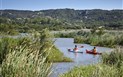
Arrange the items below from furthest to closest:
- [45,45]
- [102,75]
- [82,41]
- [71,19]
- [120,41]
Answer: [71,19] < [82,41] < [120,41] < [45,45] < [102,75]

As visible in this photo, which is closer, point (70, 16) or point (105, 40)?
point (105, 40)

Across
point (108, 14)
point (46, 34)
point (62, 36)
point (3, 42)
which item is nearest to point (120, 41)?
point (46, 34)

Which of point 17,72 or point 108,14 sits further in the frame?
point 108,14

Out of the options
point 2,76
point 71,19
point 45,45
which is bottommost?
point 71,19

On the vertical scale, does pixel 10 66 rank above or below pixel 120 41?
above

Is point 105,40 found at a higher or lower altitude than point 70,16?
higher

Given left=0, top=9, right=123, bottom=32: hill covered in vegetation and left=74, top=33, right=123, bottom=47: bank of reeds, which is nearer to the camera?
left=74, top=33, right=123, bottom=47: bank of reeds

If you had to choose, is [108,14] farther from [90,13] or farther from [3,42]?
[3,42]

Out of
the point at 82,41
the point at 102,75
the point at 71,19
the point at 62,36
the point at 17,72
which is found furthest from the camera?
the point at 71,19

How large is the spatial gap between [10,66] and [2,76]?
1.15 ft

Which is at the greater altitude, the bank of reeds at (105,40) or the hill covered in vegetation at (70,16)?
the bank of reeds at (105,40)

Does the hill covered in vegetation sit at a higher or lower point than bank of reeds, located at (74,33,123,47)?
lower

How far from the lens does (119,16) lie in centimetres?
13112

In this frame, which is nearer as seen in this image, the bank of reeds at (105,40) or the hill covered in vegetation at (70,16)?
the bank of reeds at (105,40)
